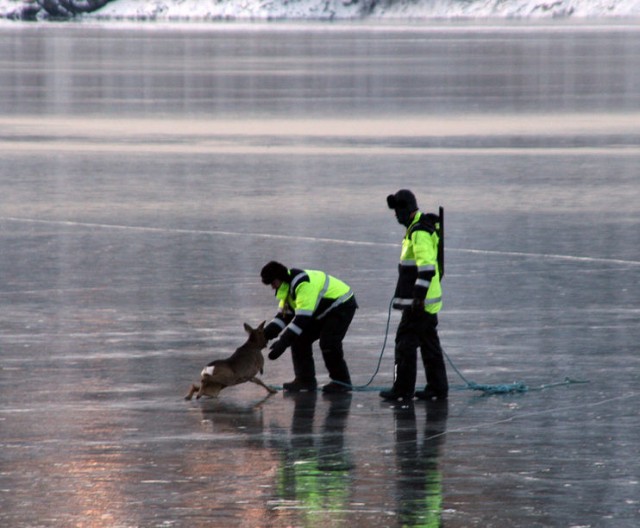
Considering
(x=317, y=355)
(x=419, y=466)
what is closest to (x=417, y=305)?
(x=419, y=466)

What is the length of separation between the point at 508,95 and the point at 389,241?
131 ft

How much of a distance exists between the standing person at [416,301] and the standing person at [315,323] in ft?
1.54

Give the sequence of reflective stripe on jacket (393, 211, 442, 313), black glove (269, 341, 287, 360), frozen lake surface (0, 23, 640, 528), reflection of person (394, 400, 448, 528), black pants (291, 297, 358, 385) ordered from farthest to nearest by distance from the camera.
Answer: black pants (291, 297, 358, 385)
black glove (269, 341, 287, 360)
reflective stripe on jacket (393, 211, 442, 313)
frozen lake surface (0, 23, 640, 528)
reflection of person (394, 400, 448, 528)

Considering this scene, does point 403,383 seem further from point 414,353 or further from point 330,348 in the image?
point 330,348

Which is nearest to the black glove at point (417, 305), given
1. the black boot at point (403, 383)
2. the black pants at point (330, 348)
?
the black boot at point (403, 383)

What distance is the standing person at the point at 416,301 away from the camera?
11.5 metres

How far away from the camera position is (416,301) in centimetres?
1157

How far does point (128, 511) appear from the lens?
28.7ft

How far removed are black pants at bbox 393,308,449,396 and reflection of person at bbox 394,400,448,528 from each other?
13cm

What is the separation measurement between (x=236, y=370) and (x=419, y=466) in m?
2.30

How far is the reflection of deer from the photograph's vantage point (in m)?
11.7

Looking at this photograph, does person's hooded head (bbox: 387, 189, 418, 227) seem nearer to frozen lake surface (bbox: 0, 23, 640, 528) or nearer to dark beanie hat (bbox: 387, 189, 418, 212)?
dark beanie hat (bbox: 387, 189, 418, 212)

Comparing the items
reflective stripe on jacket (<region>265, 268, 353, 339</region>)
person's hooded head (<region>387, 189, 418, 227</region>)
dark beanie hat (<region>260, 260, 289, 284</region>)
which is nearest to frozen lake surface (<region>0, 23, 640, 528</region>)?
reflective stripe on jacket (<region>265, 268, 353, 339</region>)

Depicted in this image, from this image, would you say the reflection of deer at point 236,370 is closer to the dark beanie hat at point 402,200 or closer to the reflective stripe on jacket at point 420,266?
the reflective stripe on jacket at point 420,266
